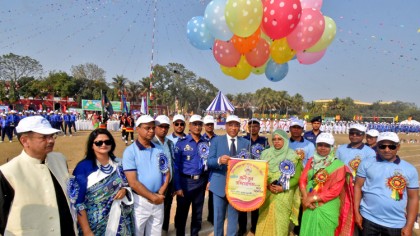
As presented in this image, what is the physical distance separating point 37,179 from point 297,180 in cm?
293

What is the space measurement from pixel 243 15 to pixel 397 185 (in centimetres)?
318

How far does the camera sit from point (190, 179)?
4.16 meters

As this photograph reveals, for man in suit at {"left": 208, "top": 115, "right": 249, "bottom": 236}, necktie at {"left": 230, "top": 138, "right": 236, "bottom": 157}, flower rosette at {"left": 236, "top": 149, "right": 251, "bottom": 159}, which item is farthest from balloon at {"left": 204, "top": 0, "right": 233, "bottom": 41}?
flower rosette at {"left": 236, "top": 149, "right": 251, "bottom": 159}

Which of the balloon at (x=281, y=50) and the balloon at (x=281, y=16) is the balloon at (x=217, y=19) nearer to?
the balloon at (x=281, y=16)

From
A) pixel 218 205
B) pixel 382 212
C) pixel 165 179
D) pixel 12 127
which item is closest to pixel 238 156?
pixel 218 205

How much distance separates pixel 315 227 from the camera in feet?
10.9

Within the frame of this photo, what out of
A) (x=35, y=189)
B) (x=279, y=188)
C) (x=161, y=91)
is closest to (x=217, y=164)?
(x=279, y=188)

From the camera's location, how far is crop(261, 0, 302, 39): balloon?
4590 mm

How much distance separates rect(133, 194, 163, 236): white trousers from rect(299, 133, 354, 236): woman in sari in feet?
5.68

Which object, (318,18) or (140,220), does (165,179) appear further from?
(318,18)

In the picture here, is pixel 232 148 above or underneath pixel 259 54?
underneath

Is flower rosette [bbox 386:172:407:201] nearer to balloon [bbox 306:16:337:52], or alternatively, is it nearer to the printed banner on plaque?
the printed banner on plaque

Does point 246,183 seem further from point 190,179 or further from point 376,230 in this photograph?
point 376,230

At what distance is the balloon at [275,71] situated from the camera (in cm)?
625
